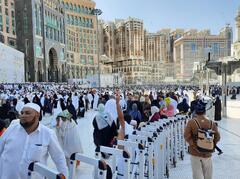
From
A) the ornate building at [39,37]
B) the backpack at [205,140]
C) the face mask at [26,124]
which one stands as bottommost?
the backpack at [205,140]

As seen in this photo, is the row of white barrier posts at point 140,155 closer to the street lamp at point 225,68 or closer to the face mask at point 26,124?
the face mask at point 26,124

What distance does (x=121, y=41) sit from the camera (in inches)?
3787

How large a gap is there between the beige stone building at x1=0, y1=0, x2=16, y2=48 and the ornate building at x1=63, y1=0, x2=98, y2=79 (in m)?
24.9

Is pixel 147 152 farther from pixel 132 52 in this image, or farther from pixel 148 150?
pixel 132 52

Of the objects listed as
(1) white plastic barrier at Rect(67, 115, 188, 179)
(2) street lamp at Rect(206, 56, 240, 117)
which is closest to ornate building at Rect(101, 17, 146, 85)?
(2) street lamp at Rect(206, 56, 240, 117)

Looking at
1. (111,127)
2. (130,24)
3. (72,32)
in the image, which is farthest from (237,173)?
(130,24)

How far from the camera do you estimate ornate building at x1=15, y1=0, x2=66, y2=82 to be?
48.8 m

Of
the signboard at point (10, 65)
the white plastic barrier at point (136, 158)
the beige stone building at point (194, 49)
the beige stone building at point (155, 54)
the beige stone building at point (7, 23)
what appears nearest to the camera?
the white plastic barrier at point (136, 158)

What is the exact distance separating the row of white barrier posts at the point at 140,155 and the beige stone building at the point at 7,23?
45.9 meters

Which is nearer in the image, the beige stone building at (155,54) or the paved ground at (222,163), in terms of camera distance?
the paved ground at (222,163)

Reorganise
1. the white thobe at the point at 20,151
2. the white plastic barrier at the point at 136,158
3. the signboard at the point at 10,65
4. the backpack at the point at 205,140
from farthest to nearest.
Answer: the signboard at the point at 10,65 < the backpack at the point at 205,140 < the white plastic barrier at the point at 136,158 < the white thobe at the point at 20,151

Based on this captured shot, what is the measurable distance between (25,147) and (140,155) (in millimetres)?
1335

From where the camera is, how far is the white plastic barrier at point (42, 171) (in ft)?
6.10

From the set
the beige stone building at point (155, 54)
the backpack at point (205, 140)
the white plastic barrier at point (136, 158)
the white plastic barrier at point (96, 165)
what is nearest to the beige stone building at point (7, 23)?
the white plastic barrier at point (136, 158)
